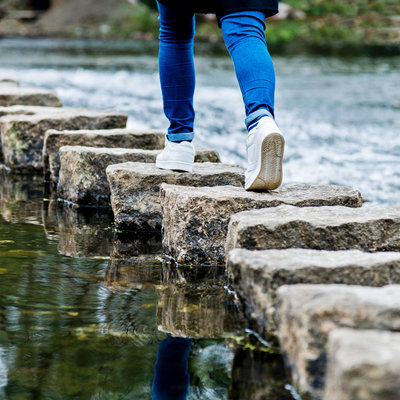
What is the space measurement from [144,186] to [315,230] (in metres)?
0.86

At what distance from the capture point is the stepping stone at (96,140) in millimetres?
3307

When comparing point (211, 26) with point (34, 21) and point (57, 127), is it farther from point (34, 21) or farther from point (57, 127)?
point (57, 127)

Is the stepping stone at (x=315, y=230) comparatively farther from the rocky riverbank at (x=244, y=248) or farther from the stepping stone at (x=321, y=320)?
the stepping stone at (x=321, y=320)

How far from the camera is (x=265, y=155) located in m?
2.10

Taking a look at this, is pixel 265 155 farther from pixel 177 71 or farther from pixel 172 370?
pixel 172 370

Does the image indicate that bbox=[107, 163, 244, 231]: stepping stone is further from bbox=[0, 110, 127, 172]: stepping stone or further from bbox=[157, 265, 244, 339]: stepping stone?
bbox=[0, 110, 127, 172]: stepping stone

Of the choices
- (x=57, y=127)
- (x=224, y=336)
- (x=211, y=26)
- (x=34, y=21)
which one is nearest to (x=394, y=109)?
(x=57, y=127)

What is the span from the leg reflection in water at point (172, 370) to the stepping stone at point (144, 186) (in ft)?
3.49

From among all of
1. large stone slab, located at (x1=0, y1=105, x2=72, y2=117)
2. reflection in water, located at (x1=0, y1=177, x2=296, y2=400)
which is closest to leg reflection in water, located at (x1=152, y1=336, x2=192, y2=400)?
reflection in water, located at (x1=0, y1=177, x2=296, y2=400)

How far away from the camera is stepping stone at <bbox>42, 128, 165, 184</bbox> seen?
3.31 metres

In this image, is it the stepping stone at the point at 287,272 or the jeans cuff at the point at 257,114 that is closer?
the stepping stone at the point at 287,272

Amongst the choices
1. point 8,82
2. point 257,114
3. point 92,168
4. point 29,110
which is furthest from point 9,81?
point 257,114

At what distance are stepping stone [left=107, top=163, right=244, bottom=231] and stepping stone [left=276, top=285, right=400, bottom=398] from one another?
1.29 m

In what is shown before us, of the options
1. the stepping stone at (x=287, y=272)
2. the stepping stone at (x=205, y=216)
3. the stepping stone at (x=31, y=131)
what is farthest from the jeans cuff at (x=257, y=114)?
the stepping stone at (x=31, y=131)
